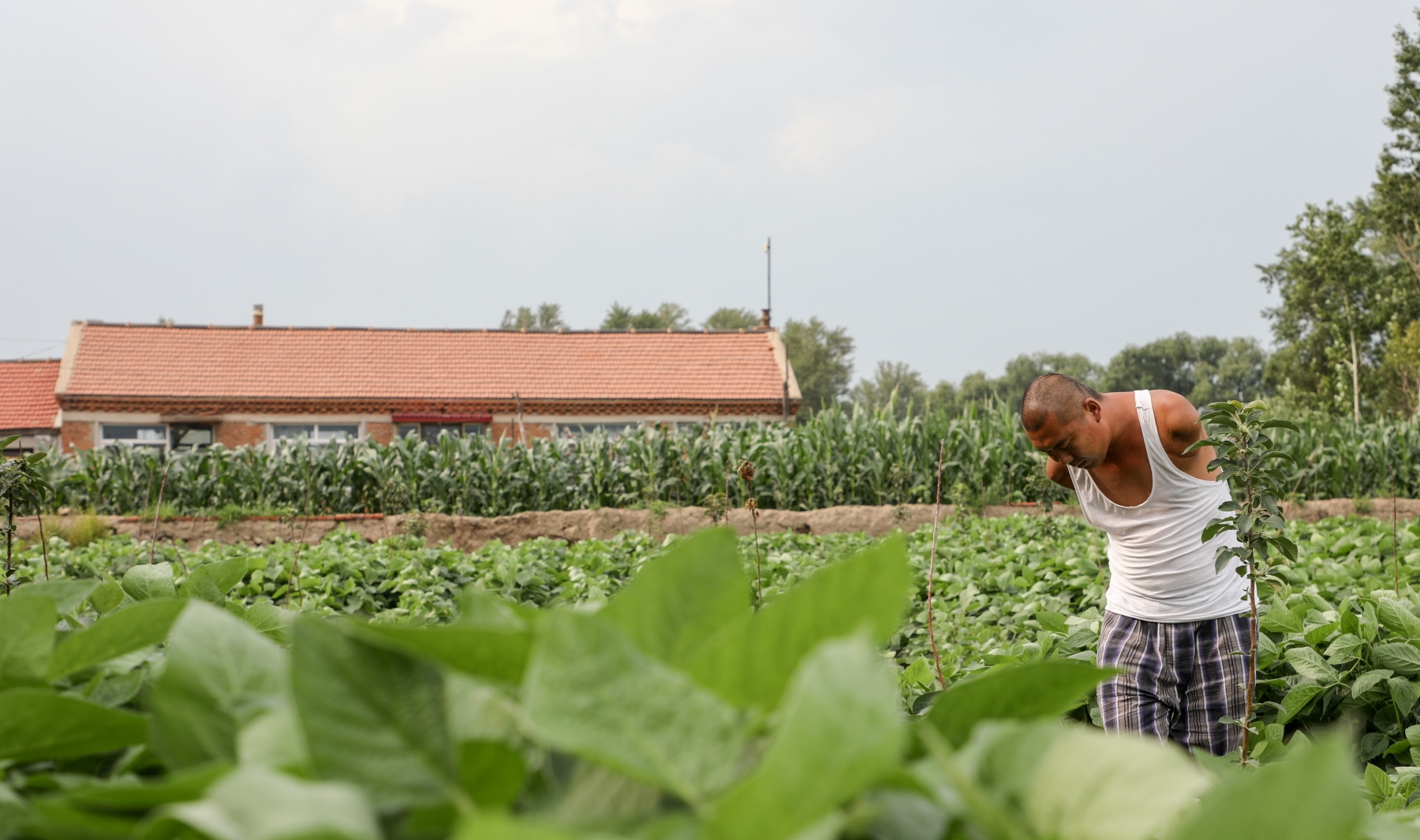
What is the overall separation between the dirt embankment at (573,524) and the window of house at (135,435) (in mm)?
14277

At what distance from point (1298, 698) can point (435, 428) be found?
78.6 feet

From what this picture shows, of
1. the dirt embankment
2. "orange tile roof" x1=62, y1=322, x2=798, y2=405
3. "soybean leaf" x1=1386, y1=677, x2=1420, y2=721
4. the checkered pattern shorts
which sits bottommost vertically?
the dirt embankment

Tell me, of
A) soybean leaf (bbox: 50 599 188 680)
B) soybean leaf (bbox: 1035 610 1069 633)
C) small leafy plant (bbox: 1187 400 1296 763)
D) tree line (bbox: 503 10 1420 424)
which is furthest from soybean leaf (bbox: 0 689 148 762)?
tree line (bbox: 503 10 1420 424)

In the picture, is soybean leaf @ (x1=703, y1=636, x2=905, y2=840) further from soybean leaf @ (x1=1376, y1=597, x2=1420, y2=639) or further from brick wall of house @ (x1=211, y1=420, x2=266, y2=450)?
brick wall of house @ (x1=211, y1=420, x2=266, y2=450)

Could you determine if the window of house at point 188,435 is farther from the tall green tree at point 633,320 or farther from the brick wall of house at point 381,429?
the tall green tree at point 633,320

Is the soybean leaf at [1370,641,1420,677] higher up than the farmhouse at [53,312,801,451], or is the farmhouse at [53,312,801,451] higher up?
the farmhouse at [53,312,801,451]

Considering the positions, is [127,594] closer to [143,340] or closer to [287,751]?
[287,751]

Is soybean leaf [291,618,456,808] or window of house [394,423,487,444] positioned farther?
window of house [394,423,487,444]

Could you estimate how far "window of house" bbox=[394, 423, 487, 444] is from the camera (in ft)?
82.4

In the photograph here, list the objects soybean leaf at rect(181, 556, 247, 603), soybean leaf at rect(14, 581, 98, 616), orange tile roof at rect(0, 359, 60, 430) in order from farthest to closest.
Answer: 1. orange tile roof at rect(0, 359, 60, 430)
2. soybean leaf at rect(181, 556, 247, 603)
3. soybean leaf at rect(14, 581, 98, 616)

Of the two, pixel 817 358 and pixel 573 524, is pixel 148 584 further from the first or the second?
pixel 817 358

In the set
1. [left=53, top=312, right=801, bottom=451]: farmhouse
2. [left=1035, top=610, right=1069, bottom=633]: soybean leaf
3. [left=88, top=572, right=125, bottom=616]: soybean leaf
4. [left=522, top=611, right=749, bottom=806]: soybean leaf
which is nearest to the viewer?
[left=522, top=611, right=749, bottom=806]: soybean leaf

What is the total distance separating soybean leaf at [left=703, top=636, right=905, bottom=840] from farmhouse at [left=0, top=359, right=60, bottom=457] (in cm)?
2929

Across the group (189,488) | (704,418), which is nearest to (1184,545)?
(189,488)
